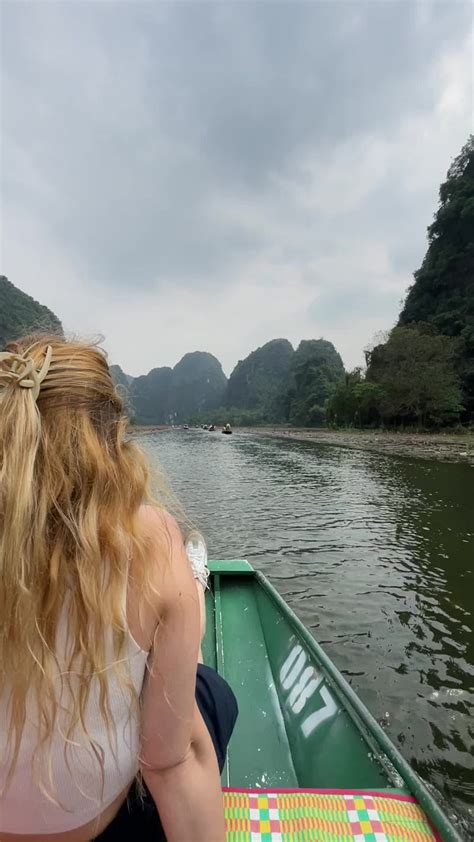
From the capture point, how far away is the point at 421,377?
33.2 m

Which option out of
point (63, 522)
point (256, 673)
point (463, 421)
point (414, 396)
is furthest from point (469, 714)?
point (463, 421)

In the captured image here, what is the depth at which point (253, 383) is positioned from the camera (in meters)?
142

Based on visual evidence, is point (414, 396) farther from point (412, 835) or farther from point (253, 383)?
point (253, 383)

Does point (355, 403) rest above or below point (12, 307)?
below

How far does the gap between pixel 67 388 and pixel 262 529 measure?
Result: 835 cm

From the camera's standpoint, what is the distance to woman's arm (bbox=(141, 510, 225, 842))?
3.03 ft

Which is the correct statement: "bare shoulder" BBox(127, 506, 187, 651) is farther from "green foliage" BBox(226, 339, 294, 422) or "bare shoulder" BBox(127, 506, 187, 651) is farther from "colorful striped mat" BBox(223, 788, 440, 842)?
"green foliage" BBox(226, 339, 294, 422)

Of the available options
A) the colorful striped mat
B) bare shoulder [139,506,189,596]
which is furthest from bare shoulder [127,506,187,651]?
the colorful striped mat

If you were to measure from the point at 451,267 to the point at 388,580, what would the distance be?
4432 centimetres

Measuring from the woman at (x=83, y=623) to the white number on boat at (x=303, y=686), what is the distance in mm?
1371

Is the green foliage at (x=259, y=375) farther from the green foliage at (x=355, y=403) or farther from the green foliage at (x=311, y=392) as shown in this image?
the green foliage at (x=355, y=403)

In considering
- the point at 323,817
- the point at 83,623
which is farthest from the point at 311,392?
the point at 83,623

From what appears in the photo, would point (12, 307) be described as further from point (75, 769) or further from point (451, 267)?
point (75, 769)

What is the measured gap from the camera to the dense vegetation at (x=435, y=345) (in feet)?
111
